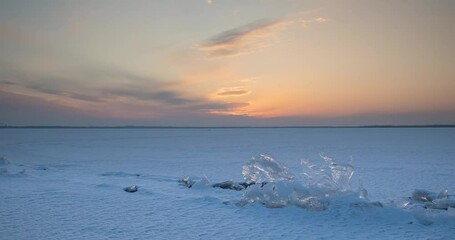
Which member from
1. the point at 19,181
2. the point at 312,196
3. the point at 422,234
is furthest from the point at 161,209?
the point at 19,181

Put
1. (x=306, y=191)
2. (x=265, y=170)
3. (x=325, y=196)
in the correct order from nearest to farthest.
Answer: (x=325, y=196)
(x=306, y=191)
(x=265, y=170)

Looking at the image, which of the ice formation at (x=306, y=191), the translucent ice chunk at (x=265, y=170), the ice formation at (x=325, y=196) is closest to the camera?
the ice formation at (x=325, y=196)

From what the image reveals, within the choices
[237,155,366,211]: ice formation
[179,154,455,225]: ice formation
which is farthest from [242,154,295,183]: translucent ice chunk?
[237,155,366,211]: ice formation

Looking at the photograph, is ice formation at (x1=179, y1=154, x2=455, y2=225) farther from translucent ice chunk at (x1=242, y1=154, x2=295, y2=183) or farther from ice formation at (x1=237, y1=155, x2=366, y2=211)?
translucent ice chunk at (x1=242, y1=154, x2=295, y2=183)

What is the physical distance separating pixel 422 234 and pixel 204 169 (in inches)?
624

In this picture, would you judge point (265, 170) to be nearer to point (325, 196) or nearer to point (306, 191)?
point (306, 191)

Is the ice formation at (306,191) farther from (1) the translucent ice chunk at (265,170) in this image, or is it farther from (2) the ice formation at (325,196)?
(1) the translucent ice chunk at (265,170)

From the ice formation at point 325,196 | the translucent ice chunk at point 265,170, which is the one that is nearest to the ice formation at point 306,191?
the ice formation at point 325,196

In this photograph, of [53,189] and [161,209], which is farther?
[53,189]

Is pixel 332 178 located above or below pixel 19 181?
above

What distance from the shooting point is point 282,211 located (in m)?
11.7

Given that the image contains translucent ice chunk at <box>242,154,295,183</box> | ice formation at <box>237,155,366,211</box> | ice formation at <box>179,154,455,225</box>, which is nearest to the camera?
ice formation at <box>179,154,455,225</box>

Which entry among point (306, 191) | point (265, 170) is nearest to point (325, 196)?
point (306, 191)

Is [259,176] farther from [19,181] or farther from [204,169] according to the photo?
[19,181]
